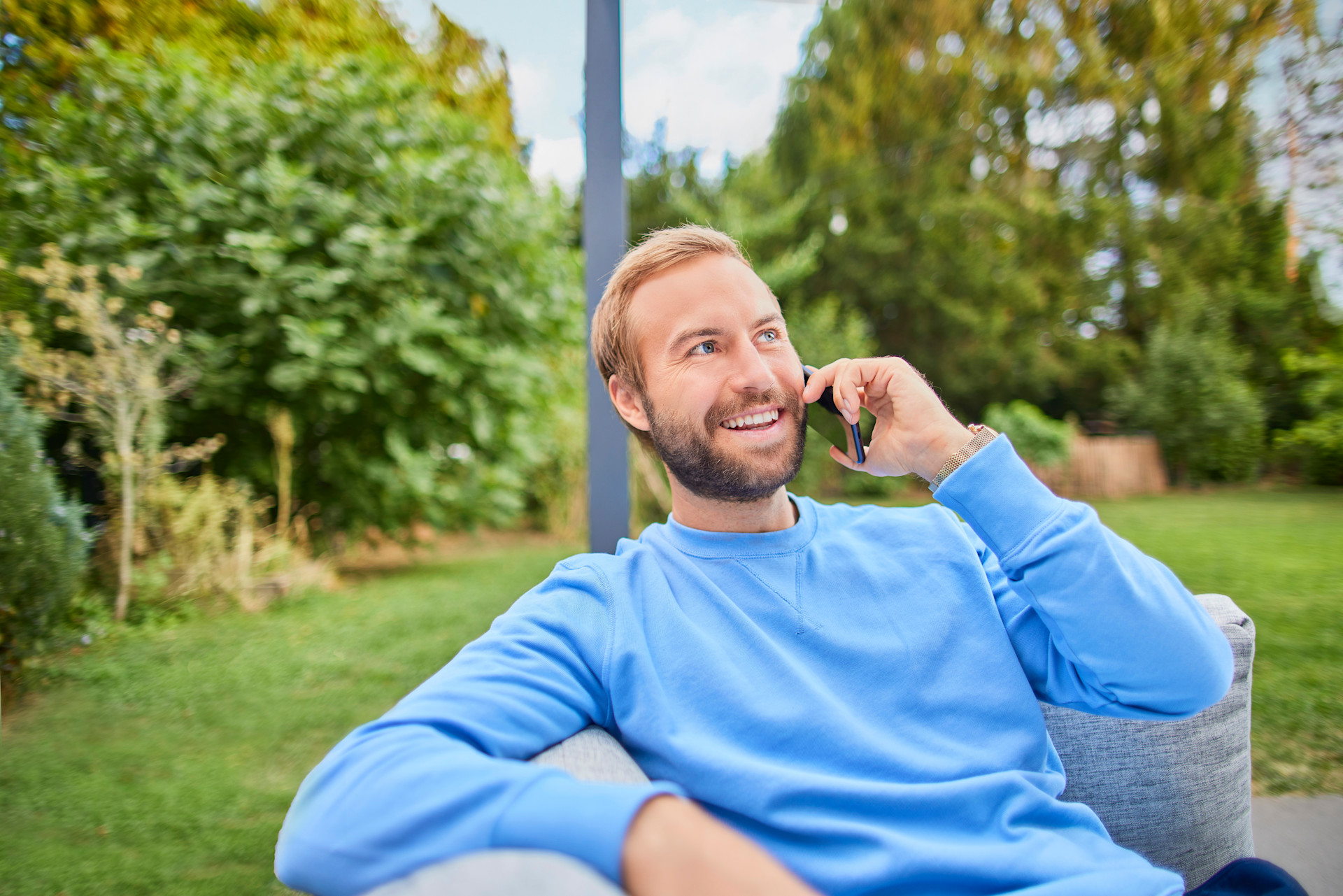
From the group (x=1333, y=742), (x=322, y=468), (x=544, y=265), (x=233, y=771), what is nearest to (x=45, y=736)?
(x=233, y=771)

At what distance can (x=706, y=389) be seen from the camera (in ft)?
3.18

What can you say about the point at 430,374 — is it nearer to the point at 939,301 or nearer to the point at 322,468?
the point at 322,468

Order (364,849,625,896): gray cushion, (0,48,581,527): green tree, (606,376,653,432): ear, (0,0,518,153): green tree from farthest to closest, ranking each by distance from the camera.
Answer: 1. (0,48,581,527): green tree
2. (0,0,518,153): green tree
3. (606,376,653,432): ear
4. (364,849,625,896): gray cushion

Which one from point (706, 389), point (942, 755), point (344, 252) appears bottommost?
point (942, 755)

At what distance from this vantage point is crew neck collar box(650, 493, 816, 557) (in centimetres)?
95

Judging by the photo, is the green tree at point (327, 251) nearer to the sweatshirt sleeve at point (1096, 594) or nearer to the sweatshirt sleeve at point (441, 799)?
the sweatshirt sleeve at point (441, 799)

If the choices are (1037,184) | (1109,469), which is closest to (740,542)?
(1109,469)

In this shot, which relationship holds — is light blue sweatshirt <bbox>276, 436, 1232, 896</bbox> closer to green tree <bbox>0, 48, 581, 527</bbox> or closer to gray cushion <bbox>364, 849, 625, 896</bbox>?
gray cushion <bbox>364, 849, 625, 896</bbox>

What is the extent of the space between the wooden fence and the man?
5771mm

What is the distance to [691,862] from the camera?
1.70 ft

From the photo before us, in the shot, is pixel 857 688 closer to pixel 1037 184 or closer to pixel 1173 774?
pixel 1173 774

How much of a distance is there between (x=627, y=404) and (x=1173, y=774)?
913mm

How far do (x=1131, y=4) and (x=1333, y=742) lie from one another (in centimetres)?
496

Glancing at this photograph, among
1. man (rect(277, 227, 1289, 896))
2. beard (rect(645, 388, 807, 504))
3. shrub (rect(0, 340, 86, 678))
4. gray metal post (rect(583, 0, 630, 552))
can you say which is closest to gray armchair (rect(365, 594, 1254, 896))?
man (rect(277, 227, 1289, 896))
